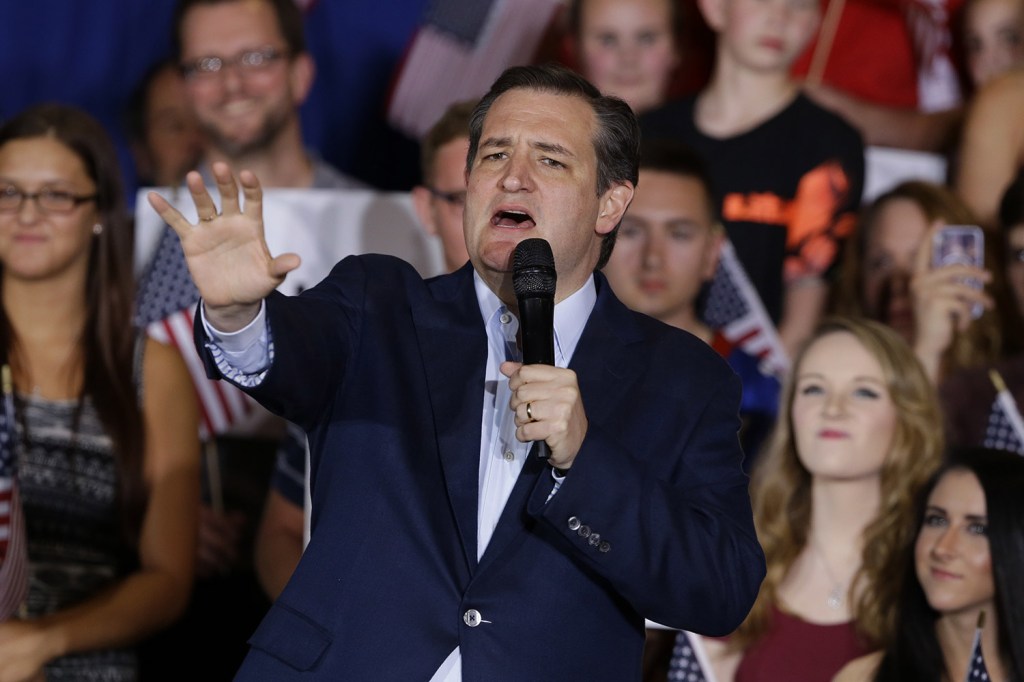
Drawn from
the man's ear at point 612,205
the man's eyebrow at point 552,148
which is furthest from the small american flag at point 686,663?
the man's eyebrow at point 552,148

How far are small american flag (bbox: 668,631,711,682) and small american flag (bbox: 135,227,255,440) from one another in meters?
1.29

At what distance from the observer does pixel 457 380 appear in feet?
6.51

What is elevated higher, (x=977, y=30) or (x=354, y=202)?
(x=977, y=30)

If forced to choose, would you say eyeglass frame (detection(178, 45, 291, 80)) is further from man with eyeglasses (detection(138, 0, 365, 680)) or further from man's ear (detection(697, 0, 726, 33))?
man's ear (detection(697, 0, 726, 33))

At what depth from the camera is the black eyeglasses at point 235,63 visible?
4.06 m

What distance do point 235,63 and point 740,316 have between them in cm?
151

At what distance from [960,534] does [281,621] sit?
169cm

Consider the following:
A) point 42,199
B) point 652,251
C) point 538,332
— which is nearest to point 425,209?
point 652,251

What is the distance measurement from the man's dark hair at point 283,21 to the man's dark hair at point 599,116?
6.84ft

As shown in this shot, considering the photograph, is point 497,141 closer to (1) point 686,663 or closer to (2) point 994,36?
(1) point 686,663

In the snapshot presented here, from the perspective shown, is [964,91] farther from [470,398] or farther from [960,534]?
[470,398]

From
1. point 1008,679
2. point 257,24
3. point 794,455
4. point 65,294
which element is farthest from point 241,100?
point 1008,679

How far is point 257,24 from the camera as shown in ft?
13.5

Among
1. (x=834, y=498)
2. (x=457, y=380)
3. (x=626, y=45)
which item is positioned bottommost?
(x=834, y=498)
